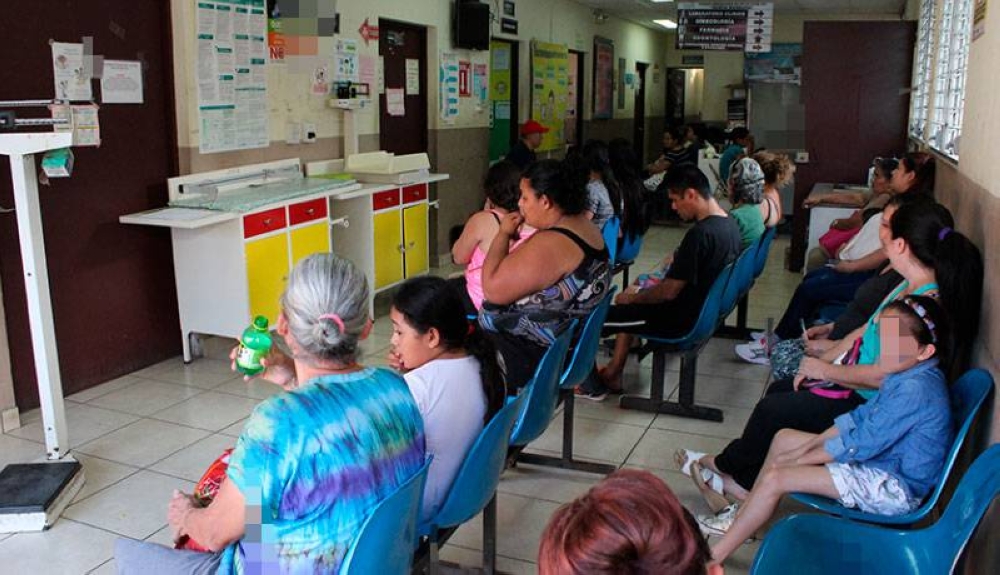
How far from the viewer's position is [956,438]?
2.05m

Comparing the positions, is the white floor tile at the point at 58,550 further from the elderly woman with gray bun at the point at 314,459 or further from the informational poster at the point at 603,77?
the informational poster at the point at 603,77

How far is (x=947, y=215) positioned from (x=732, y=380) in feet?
6.17

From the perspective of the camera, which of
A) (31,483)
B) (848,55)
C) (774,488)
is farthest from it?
(848,55)

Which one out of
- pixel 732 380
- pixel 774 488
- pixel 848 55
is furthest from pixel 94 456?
pixel 848 55

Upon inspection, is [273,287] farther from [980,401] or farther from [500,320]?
[980,401]

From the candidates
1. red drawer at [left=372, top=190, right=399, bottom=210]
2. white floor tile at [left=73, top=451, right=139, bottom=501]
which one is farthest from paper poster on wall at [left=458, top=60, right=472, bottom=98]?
white floor tile at [left=73, top=451, right=139, bottom=501]

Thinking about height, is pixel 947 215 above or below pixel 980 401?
above

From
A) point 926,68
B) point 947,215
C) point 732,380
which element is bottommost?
point 732,380

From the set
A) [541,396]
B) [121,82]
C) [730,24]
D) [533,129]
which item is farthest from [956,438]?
[730,24]

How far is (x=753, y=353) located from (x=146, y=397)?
315 centimetres

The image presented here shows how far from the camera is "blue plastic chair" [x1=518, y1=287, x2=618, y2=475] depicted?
114 inches

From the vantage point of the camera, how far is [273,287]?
4.63m

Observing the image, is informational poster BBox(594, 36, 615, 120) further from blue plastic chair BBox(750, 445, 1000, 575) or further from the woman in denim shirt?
blue plastic chair BBox(750, 445, 1000, 575)

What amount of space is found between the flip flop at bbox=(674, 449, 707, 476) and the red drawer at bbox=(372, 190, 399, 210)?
3051 mm
